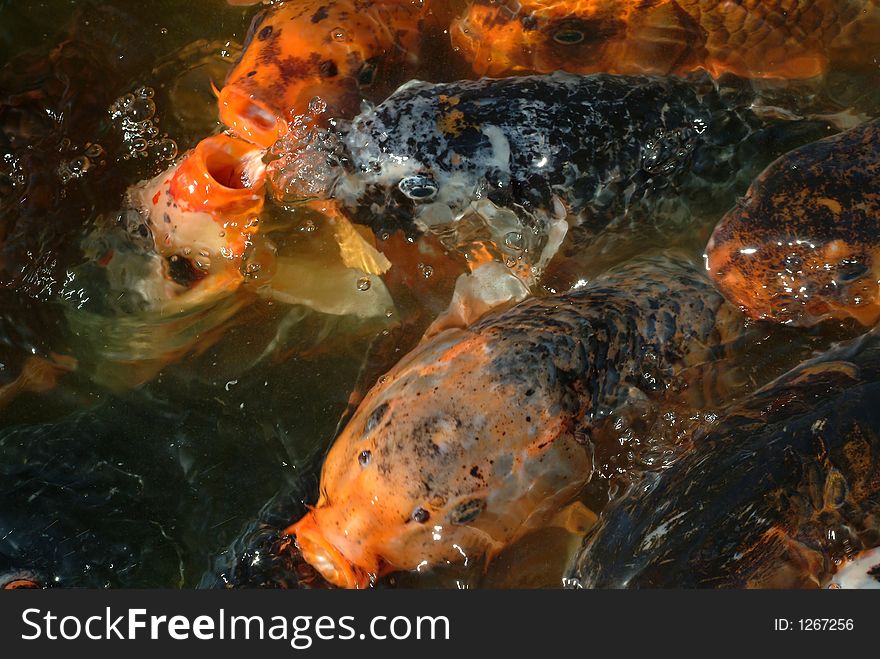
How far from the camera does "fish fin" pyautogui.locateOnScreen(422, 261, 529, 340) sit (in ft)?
8.27

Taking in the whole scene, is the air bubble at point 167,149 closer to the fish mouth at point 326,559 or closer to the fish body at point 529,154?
the fish body at point 529,154

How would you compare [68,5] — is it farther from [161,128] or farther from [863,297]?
[863,297]

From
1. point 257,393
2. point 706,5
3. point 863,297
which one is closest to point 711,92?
point 706,5

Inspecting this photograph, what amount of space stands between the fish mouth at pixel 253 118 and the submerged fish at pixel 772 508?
157 centimetres

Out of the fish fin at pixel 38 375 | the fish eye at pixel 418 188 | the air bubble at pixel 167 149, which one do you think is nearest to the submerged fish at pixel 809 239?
the fish eye at pixel 418 188

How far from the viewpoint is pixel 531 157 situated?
2.39 m

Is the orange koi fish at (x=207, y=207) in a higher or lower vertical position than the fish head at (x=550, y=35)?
lower

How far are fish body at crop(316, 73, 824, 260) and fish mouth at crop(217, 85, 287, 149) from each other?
17 centimetres

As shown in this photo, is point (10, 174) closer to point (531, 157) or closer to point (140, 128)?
point (140, 128)

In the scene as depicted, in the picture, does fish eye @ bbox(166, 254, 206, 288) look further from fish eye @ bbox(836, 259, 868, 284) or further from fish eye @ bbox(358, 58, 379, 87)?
fish eye @ bbox(836, 259, 868, 284)

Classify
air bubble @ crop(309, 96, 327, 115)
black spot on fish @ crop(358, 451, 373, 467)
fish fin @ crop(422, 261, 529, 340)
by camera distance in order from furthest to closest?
1. air bubble @ crop(309, 96, 327, 115)
2. fish fin @ crop(422, 261, 529, 340)
3. black spot on fish @ crop(358, 451, 373, 467)

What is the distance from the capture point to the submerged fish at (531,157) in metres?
2.39

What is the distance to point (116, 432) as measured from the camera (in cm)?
256

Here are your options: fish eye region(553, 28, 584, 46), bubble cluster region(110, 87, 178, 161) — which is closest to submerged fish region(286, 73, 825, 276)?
fish eye region(553, 28, 584, 46)
